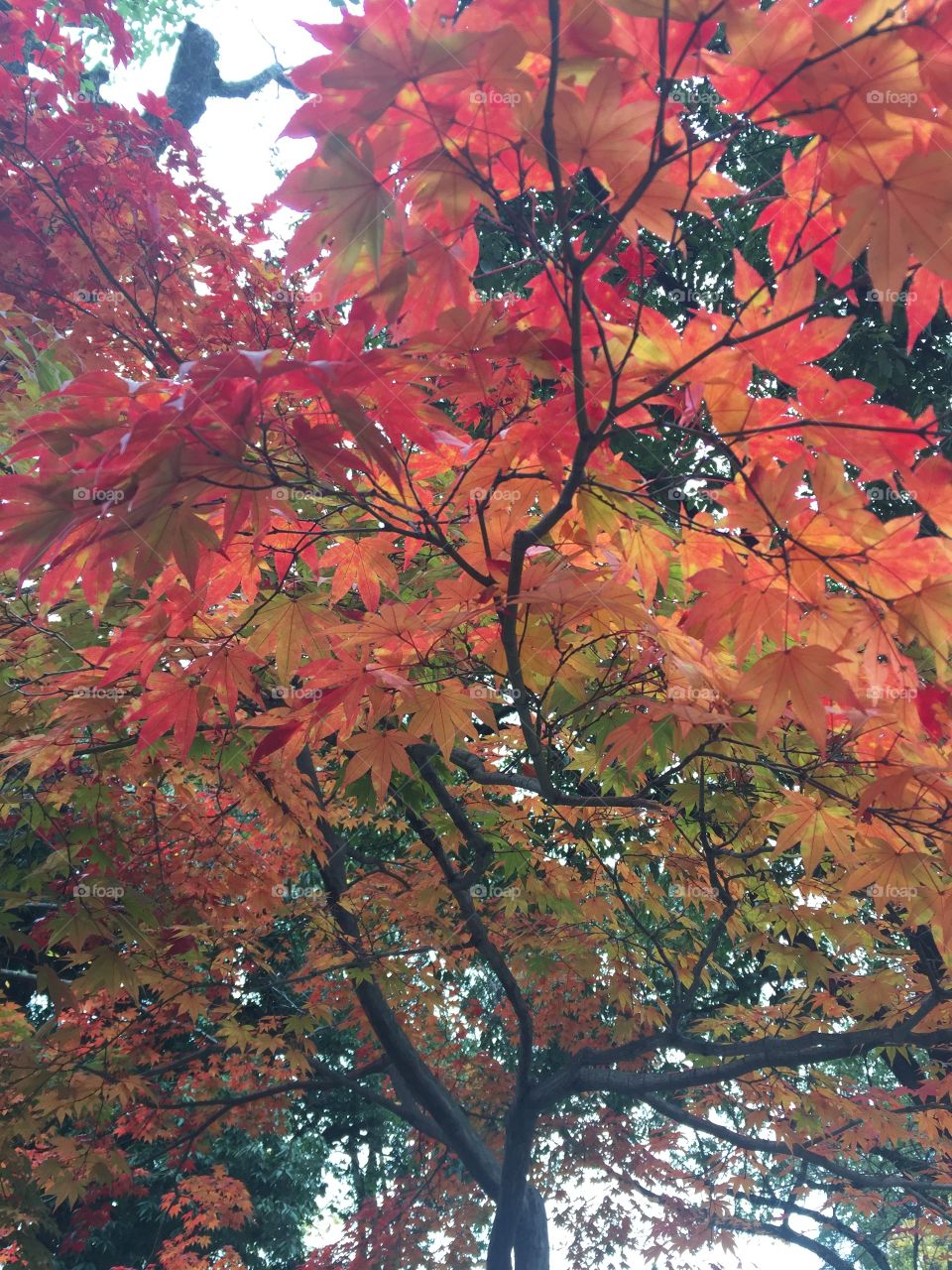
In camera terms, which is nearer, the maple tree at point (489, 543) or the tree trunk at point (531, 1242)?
the maple tree at point (489, 543)

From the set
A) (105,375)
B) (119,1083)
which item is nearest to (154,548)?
(105,375)

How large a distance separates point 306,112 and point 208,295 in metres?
3.33

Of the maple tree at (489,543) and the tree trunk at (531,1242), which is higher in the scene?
the maple tree at (489,543)

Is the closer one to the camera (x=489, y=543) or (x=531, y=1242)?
(x=489, y=543)

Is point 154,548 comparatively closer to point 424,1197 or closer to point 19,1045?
point 19,1045

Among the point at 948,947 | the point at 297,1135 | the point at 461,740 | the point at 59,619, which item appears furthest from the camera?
the point at 297,1135

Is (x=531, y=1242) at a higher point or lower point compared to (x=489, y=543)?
lower

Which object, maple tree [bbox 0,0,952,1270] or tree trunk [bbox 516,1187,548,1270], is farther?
tree trunk [bbox 516,1187,548,1270]

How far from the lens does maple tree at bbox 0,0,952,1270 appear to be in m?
1.25

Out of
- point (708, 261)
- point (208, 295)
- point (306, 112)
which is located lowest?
point (306, 112)

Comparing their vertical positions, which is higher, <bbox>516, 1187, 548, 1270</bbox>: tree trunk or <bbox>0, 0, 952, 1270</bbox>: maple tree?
<bbox>0, 0, 952, 1270</bbox>: maple tree

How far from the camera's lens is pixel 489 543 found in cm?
198

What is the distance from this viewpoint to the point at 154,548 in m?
1.35

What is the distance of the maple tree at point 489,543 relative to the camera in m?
1.25
